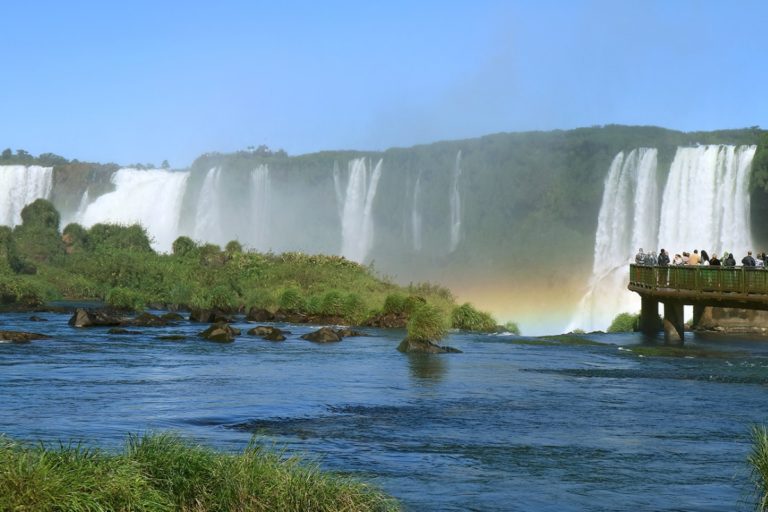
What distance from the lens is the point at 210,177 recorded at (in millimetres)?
97312

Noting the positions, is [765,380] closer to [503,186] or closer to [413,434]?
[413,434]

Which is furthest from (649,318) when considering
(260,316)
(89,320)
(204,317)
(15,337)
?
(15,337)

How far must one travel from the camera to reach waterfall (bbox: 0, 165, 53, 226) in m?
95.6

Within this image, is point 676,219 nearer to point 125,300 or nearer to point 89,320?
point 125,300

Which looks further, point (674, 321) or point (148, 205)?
point (148, 205)

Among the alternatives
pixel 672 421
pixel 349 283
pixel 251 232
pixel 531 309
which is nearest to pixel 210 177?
pixel 251 232

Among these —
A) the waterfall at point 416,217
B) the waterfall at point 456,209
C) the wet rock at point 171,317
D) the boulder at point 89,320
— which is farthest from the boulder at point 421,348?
the waterfall at point 416,217

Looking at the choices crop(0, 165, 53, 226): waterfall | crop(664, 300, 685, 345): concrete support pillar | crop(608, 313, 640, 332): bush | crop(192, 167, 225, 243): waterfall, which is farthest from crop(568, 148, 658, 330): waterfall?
crop(0, 165, 53, 226): waterfall

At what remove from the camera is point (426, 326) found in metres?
34.8

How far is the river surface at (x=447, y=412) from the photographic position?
1526 centimetres

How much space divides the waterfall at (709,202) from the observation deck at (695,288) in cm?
1805

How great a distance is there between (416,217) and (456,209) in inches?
133

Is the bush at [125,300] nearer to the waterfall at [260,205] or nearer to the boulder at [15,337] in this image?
the boulder at [15,337]

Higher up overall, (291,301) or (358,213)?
(358,213)
